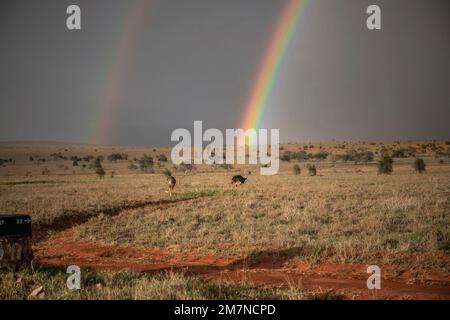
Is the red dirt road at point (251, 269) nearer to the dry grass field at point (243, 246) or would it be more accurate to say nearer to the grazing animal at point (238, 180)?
the dry grass field at point (243, 246)

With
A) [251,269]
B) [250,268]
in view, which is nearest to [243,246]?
[250,268]

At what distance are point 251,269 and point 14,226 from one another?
219 inches

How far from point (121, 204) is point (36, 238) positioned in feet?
26.2

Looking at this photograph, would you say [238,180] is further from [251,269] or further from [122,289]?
[122,289]

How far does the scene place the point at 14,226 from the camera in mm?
8781

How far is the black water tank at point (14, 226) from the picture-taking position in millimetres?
8602

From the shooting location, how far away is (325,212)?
19219mm

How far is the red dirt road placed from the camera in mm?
8969

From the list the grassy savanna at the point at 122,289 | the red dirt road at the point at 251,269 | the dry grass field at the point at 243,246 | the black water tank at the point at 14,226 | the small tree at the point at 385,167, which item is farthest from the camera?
the small tree at the point at 385,167

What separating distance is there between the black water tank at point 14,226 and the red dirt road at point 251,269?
2791mm

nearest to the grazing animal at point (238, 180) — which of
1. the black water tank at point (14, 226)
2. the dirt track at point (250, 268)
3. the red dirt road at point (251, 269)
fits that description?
the dirt track at point (250, 268)
